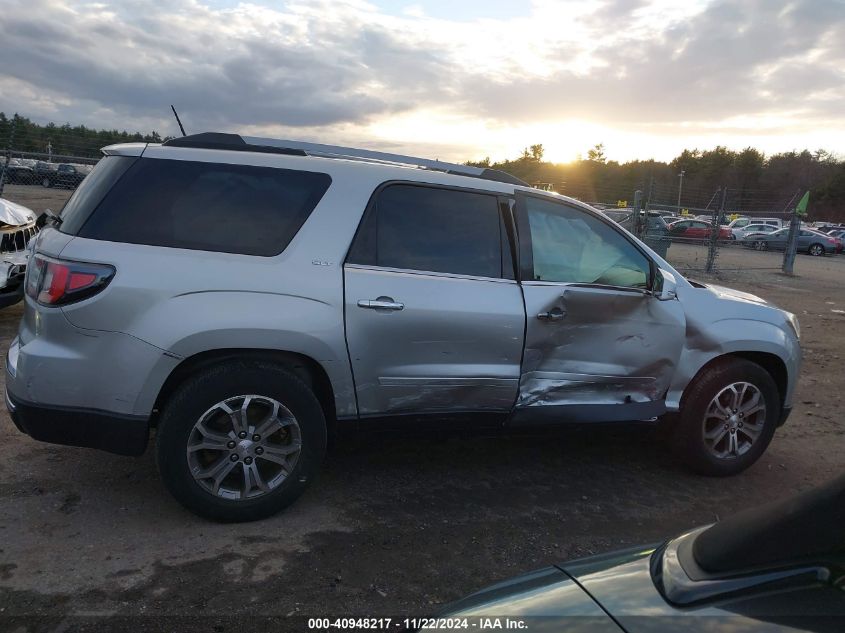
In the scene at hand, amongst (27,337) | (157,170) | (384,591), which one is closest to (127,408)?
(27,337)

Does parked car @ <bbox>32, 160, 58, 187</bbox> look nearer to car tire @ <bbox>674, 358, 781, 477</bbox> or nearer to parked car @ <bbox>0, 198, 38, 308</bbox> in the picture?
parked car @ <bbox>0, 198, 38, 308</bbox>

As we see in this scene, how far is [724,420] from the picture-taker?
14.8 feet

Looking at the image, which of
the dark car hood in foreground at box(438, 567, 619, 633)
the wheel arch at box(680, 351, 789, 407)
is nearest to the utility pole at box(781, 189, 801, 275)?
the wheel arch at box(680, 351, 789, 407)

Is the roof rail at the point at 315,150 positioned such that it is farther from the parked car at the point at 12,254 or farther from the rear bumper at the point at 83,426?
the parked car at the point at 12,254

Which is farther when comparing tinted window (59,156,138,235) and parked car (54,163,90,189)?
parked car (54,163,90,189)

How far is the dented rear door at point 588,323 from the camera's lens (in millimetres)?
4055

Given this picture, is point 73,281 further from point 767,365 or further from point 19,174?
point 19,174

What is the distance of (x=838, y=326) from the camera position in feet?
35.8

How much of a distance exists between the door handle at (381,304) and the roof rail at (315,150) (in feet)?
3.09

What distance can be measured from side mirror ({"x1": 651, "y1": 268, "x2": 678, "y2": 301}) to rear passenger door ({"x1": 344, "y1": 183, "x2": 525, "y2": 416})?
1001mm

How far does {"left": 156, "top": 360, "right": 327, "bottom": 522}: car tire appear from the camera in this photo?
3.34 m

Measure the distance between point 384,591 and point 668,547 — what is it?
1.56 m

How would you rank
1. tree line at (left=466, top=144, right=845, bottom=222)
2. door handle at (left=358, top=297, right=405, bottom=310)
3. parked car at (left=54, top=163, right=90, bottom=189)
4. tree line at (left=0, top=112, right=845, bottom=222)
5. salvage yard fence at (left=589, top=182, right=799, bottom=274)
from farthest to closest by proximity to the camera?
tree line at (left=466, top=144, right=845, bottom=222), tree line at (left=0, top=112, right=845, bottom=222), salvage yard fence at (left=589, top=182, right=799, bottom=274), parked car at (left=54, top=163, right=90, bottom=189), door handle at (left=358, top=297, right=405, bottom=310)

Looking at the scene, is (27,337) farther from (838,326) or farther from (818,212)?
(818,212)
